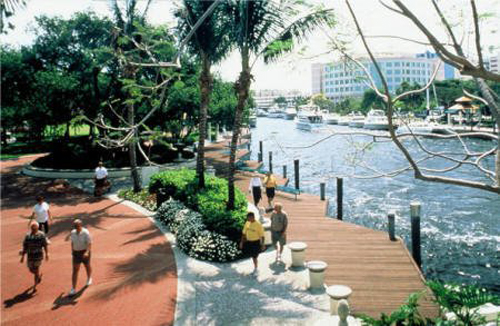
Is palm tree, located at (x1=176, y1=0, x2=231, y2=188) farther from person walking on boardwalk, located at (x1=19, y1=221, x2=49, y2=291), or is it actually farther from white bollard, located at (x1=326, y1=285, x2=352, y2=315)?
white bollard, located at (x1=326, y1=285, x2=352, y2=315)

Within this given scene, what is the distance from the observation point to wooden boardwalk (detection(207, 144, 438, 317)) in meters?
8.70

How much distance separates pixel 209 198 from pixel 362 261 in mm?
5946

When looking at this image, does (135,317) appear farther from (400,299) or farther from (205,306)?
(400,299)

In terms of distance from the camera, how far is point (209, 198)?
574 inches

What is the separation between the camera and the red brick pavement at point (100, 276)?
811cm

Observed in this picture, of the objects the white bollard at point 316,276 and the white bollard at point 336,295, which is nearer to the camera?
the white bollard at point 336,295

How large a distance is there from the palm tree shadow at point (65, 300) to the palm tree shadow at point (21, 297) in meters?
0.72

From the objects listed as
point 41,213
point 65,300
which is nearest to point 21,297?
point 65,300

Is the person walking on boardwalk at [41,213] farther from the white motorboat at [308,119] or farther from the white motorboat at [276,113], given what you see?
the white motorboat at [276,113]

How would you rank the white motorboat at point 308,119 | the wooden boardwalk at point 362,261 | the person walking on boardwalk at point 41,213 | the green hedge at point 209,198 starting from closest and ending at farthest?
1. the wooden boardwalk at point 362,261
2. the person walking on boardwalk at point 41,213
3. the green hedge at point 209,198
4. the white motorboat at point 308,119

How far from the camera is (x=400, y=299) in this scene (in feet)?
28.7

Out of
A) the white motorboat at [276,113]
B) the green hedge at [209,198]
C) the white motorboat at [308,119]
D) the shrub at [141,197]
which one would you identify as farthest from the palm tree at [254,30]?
the white motorboat at [276,113]

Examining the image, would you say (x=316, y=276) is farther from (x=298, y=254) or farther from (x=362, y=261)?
(x=362, y=261)

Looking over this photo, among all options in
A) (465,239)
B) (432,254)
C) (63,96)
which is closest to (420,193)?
(465,239)
